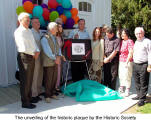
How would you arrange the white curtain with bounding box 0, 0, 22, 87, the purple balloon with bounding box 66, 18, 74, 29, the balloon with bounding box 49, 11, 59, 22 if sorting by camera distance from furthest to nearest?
the purple balloon with bounding box 66, 18, 74, 29 → the white curtain with bounding box 0, 0, 22, 87 → the balloon with bounding box 49, 11, 59, 22

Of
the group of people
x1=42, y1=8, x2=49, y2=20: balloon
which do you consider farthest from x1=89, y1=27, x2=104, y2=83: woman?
x1=42, y1=8, x2=49, y2=20: balloon

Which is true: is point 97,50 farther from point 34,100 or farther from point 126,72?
point 34,100

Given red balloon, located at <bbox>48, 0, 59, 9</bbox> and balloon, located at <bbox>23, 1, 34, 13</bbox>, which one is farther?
red balloon, located at <bbox>48, 0, 59, 9</bbox>

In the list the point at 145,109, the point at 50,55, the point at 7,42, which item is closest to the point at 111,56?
the point at 145,109

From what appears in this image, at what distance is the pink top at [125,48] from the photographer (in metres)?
4.13

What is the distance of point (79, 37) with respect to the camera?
4.76m

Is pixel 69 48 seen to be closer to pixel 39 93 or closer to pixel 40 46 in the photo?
pixel 40 46

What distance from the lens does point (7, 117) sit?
3.18 m

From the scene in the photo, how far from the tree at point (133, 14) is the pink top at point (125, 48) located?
461 inches

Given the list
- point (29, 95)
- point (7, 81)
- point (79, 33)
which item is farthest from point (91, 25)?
point (29, 95)

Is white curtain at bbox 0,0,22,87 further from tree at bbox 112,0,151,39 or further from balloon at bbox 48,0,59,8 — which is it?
tree at bbox 112,0,151,39

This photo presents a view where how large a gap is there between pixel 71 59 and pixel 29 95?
1.32 meters

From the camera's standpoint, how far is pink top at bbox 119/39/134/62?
13.6 ft

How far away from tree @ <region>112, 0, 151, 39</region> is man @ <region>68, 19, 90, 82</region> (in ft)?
37.7
